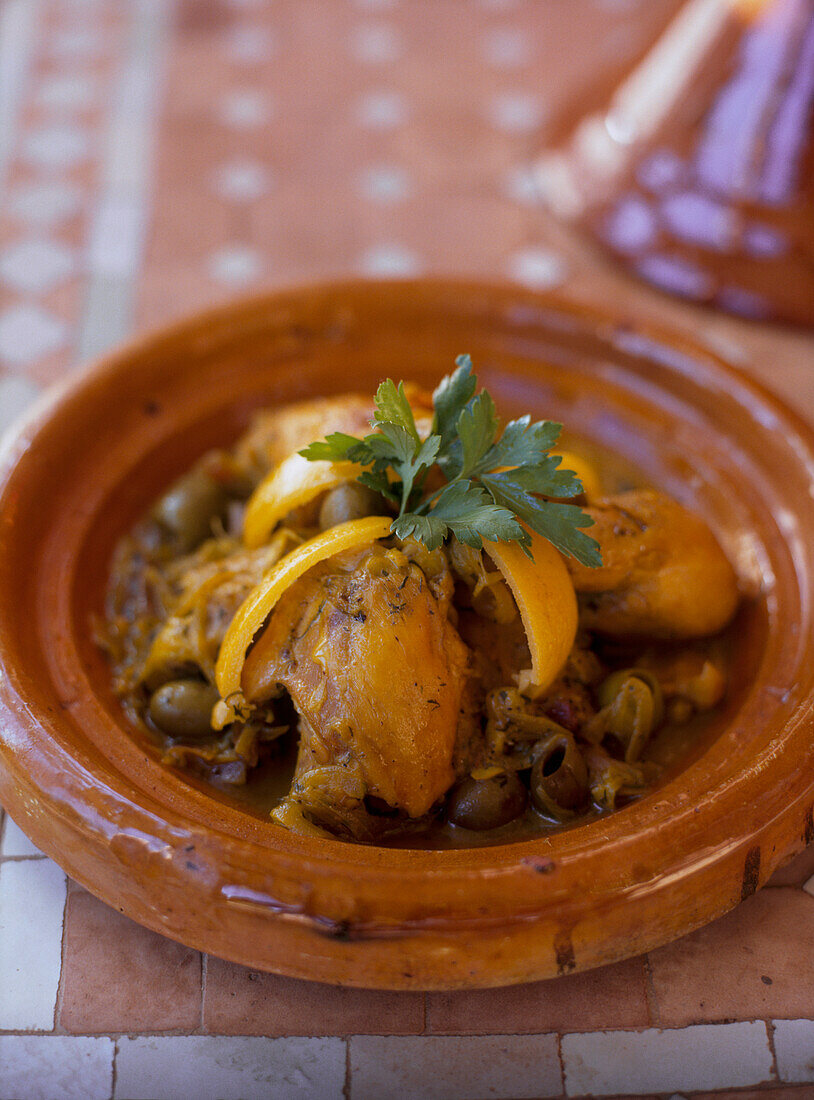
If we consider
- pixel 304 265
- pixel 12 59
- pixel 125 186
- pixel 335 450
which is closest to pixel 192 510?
pixel 335 450

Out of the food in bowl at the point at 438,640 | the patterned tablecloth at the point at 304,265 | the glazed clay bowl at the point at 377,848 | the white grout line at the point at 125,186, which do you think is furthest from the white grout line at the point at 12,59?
the food in bowl at the point at 438,640

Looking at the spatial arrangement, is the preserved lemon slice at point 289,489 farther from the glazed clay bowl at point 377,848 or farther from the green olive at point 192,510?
the glazed clay bowl at point 377,848

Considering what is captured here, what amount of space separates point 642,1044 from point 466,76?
13.2 ft

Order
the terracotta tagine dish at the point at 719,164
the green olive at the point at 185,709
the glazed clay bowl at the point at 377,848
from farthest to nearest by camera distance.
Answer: the terracotta tagine dish at the point at 719,164 < the green olive at the point at 185,709 < the glazed clay bowl at the point at 377,848

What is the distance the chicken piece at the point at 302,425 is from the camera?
233 centimetres

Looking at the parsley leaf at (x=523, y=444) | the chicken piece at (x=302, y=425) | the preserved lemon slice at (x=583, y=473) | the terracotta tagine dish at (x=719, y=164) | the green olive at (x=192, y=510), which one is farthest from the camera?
the terracotta tagine dish at (x=719, y=164)

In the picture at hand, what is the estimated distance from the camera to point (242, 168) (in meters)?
3.93

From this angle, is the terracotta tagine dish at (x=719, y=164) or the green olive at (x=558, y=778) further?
the terracotta tagine dish at (x=719, y=164)

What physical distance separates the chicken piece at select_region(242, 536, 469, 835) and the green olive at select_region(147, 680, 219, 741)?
0.13m

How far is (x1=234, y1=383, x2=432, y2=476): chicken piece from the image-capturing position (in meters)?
2.33

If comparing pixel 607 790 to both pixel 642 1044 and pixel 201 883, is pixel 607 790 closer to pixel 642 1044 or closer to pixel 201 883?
pixel 642 1044

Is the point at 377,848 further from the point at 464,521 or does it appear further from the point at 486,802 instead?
the point at 464,521

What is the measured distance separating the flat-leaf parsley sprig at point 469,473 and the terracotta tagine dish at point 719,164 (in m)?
1.72

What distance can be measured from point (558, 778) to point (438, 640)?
35 centimetres
